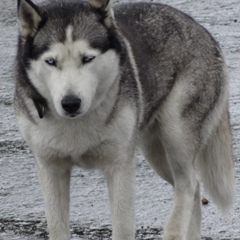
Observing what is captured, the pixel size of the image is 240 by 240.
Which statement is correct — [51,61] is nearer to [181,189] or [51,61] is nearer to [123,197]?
[123,197]

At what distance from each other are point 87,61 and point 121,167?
0.84 meters

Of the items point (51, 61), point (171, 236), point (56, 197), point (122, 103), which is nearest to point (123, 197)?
point (56, 197)

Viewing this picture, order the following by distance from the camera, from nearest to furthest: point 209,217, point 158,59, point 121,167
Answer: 1. point 121,167
2. point 158,59
3. point 209,217

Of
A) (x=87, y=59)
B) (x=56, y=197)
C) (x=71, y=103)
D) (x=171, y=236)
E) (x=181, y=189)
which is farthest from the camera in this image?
(x=181, y=189)

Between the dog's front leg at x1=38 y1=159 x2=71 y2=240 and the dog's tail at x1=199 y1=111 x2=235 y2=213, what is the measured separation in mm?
1273

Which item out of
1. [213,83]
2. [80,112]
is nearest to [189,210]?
[213,83]

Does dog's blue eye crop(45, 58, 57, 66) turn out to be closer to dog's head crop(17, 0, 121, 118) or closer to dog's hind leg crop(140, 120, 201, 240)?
dog's head crop(17, 0, 121, 118)

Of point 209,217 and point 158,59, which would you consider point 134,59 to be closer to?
point 158,59

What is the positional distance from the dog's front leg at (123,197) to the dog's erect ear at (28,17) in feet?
3.29

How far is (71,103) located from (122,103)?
687 millimetres

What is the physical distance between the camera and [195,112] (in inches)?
272

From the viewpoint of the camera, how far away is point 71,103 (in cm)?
558

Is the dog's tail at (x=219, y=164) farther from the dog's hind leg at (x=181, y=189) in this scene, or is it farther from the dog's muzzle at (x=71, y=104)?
the dog's muzzle at (x=71, y=104)

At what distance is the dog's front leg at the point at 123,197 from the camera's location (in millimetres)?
6230
